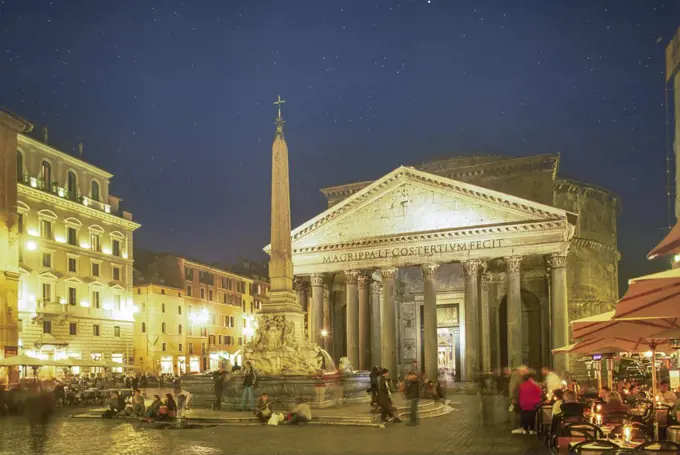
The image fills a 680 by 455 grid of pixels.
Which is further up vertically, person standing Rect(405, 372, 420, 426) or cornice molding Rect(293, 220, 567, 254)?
cornice molding Rect(293, 220, 567, 254)

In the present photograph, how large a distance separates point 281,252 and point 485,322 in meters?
19.5

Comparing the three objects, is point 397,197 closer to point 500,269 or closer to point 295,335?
point 500,269

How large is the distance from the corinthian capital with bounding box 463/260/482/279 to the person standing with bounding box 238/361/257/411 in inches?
711

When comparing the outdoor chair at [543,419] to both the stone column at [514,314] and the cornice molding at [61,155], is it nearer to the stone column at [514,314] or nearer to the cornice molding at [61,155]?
the stone column at [514,314]

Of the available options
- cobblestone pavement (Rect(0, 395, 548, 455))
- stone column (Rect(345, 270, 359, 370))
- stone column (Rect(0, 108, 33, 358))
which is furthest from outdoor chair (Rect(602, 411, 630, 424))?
stone column (Rect(345, 270, 359, 370))

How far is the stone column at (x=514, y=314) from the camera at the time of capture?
113 ft

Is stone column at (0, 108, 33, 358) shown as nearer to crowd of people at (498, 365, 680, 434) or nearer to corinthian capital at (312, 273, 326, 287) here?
corinthian capital at (312, 273, 326, 287)

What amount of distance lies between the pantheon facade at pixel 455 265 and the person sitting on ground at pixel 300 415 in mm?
18786

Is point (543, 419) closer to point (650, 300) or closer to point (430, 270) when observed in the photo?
point (650, 300)

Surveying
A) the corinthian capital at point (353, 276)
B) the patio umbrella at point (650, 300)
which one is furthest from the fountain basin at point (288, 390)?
the corinthian capital at point (353, 276)

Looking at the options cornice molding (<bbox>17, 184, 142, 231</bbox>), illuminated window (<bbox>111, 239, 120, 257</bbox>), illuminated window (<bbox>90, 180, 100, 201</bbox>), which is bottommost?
illuminated window (<bbox>111, 239, 120, 257</bbox>)

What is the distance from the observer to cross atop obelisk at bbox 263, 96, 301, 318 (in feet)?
67.7

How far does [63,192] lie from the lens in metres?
42.8

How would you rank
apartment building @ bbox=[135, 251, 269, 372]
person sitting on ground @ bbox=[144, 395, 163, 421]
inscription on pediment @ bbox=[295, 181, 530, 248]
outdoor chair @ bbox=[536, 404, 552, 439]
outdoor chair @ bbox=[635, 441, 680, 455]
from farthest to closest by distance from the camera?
1. apartment building @ bbox=[135, 251, 269, 372]
2. inscription on pediment @ bbox=[295, 181, 530, 248]
3. person sitting on ground @ bbox=[144, 395, 163, 421]
4. outdoor chair @ bbox=[536, 404, 552, 439]
5. outdoor chair @ bbox=[635, 441, 680, 455]
